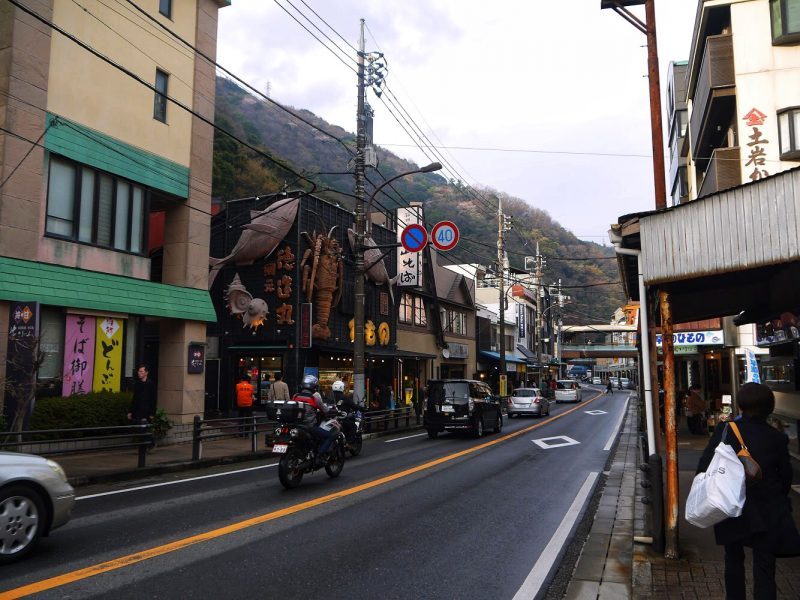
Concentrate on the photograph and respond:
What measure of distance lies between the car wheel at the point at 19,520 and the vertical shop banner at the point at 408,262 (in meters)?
23.7

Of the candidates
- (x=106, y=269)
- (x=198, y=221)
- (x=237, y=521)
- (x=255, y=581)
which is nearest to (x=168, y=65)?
(x=198, y=221)

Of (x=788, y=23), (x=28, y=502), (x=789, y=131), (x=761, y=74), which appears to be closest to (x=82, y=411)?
(x=28, y=502)

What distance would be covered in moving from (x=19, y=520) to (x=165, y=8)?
16.0 metres

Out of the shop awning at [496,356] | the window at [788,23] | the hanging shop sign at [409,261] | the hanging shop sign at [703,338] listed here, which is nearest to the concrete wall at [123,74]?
the hanging shop sign at [409,261]

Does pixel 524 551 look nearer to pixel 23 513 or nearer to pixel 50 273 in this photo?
pixel 23 513

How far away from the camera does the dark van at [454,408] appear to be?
1891 centimetres

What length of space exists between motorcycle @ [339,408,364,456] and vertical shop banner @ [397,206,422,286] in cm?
1550

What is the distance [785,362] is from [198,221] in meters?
16.0

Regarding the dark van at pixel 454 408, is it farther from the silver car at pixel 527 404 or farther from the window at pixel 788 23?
the window at pixel 788 23

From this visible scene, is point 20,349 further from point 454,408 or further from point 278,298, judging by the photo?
point 454,408

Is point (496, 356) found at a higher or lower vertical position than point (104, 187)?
lower

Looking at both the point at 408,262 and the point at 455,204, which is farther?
the point at 455,204

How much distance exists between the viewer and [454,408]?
18.9 meters

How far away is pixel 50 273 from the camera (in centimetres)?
1333
